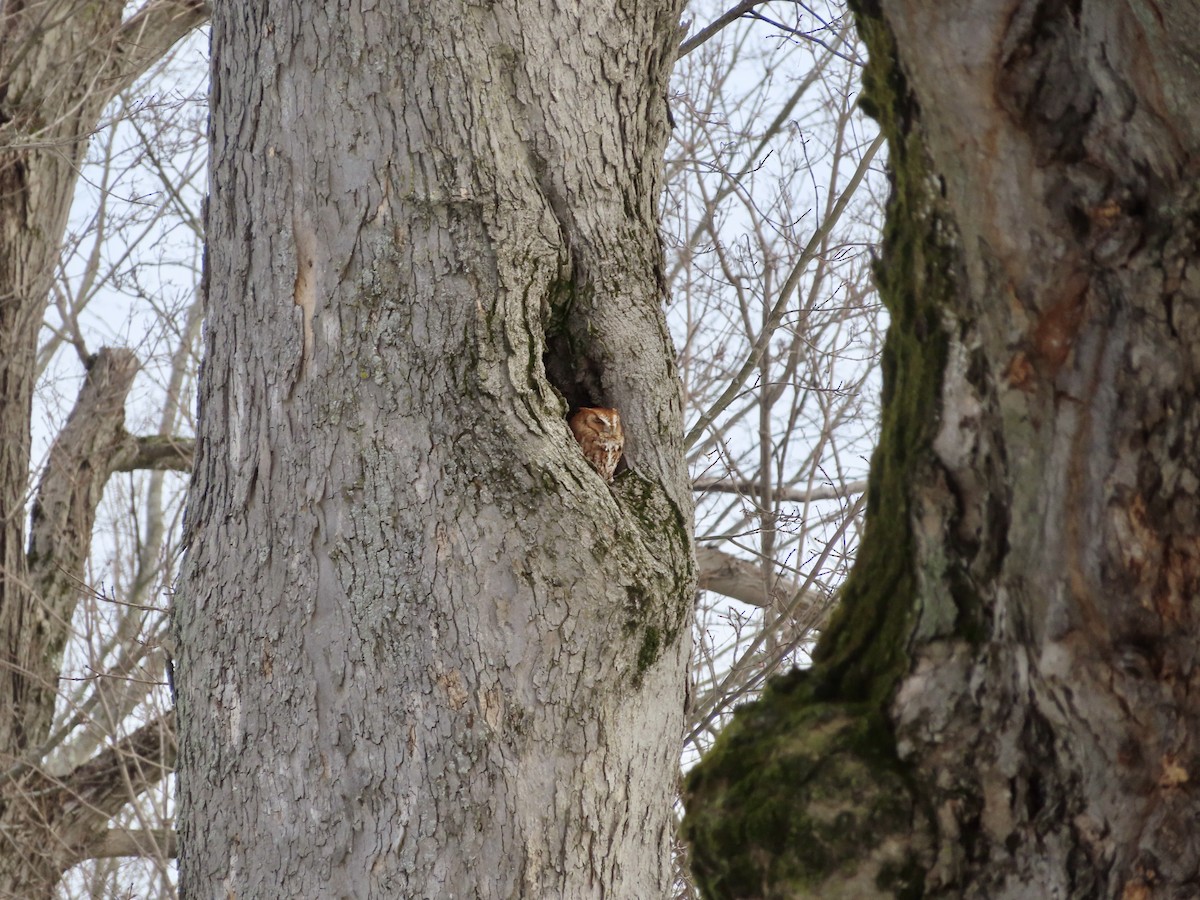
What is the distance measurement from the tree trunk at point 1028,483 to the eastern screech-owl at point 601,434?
1.38 meters

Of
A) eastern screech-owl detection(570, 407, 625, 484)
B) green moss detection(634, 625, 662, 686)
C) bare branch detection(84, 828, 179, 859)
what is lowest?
bare branch detection(84, 828, 179, 859)

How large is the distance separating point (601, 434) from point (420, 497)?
1.75 ft

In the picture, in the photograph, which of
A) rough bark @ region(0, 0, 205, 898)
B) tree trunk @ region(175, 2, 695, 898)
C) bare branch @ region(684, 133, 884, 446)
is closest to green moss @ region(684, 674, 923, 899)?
tree trunk @ region(175, 2, 695, 898)

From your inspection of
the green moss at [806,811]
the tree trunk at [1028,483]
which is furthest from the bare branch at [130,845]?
the tree trunk at [1028,483]

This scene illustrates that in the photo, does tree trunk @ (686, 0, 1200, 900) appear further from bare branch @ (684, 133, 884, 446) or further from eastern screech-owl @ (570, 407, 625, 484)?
bare branch @ (684, 133, 884, 446)

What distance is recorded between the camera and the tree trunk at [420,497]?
2.33m

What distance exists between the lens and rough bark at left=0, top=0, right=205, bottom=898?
512 cm

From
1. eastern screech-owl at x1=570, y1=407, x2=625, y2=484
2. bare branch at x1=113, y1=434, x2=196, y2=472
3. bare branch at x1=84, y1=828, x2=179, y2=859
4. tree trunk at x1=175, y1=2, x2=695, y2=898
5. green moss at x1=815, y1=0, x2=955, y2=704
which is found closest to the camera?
green moss at x1=815, y1=0, x2=955, y2=704

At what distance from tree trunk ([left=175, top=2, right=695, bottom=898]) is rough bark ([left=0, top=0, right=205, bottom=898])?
9.49 feet

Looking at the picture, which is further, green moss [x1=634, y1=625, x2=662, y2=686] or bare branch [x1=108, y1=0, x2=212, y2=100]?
bare branch [x1=108, y1=0, x2=212, y2=100]

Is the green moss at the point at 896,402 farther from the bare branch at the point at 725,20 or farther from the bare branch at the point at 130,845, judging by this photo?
the bare branch at the point at 130,845

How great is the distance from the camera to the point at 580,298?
282 cm

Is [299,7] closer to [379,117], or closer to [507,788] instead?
[379,117]

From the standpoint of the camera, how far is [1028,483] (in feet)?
4.07
